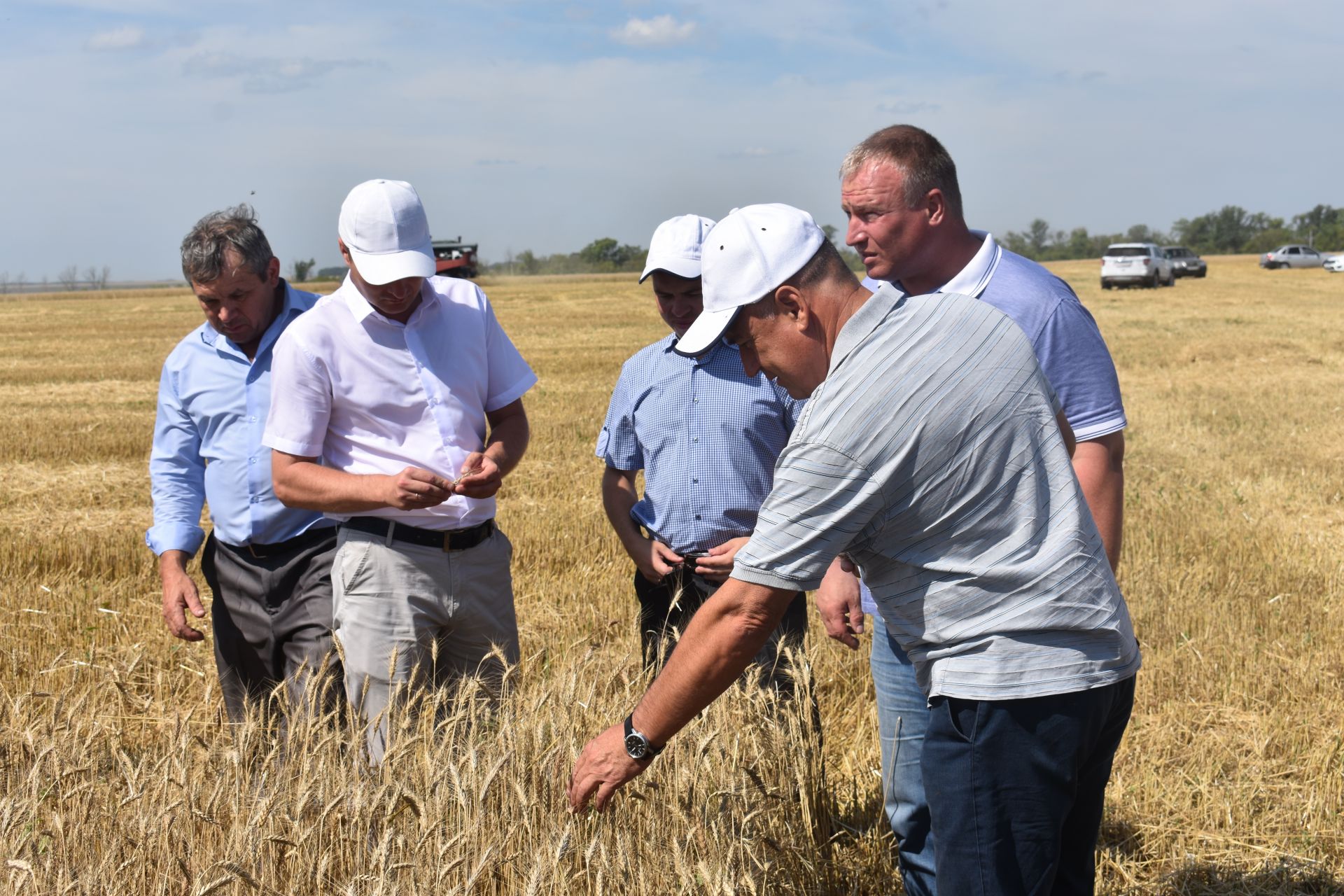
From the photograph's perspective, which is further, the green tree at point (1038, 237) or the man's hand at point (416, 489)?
the green tree at point (1038, 237)

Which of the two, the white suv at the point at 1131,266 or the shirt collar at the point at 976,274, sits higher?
the shirt collar at the point at 976,274

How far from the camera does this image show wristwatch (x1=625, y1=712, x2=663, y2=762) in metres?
2.42

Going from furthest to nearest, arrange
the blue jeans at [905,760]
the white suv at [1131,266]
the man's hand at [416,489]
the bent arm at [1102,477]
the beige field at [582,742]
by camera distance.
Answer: the white suv at [1131,266]
the man's hand at [416,489]
the bent arm at [1102,477]
the blue jeans at [905,760]
the beige field at [582,742]

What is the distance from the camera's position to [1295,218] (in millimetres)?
97312

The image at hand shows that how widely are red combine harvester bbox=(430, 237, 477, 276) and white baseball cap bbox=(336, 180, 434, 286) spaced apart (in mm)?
39097

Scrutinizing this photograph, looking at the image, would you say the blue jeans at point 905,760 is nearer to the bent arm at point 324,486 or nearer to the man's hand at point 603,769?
the man's hand at point 603,769

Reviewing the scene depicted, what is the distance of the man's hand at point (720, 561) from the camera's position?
377cm

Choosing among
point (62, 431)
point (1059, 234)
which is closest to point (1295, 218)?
point (1059, 234)

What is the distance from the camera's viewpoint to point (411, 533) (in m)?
3.69

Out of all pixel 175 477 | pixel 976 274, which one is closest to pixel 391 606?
pixel 175 477

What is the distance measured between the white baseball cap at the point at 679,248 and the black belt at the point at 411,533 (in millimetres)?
1018

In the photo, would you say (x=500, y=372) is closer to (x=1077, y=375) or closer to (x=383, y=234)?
(x=383, y=234)

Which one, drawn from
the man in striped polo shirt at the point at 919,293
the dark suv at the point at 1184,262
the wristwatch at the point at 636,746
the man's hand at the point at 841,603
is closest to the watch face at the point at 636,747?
the wristwatch at the point at 636,746

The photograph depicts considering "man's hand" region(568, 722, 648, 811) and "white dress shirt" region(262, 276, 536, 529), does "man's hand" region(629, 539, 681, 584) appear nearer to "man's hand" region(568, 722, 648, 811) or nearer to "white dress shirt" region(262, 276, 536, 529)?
"white dress shirt" region(262, 276, 536, 529)
